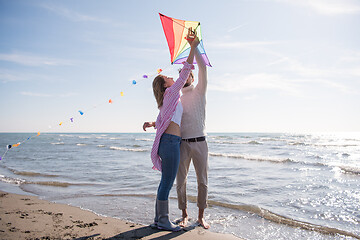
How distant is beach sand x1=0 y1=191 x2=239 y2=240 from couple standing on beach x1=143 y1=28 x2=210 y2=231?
187 millimetres

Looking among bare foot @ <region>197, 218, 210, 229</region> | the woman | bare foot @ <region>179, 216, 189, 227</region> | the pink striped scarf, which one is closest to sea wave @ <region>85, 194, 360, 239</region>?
bare foot @ <region>197, 218, 210, 229</region>

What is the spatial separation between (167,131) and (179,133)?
15 cm

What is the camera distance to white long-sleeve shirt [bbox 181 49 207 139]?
9.68ft

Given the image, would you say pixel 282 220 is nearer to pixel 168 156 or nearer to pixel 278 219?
pixel 278 219

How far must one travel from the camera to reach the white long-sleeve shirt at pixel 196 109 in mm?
2949

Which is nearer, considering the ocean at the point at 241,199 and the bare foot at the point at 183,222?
the bare foot at the point at 183,222

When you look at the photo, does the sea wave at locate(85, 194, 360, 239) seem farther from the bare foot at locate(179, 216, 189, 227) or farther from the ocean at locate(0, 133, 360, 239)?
the bare foot at locate(179, 216, 189, 227)

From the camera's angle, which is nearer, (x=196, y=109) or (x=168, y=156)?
(x=168, y=156)

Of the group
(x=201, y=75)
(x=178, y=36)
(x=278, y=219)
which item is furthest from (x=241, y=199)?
(x=178, y=36)

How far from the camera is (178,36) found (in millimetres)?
3328

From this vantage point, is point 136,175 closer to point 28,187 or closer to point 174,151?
point 28,187

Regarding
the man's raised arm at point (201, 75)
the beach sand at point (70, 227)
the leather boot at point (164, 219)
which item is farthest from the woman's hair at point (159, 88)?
the beach sand at point (70, 227)

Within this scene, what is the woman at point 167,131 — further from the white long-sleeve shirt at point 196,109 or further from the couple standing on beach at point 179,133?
the white long-sleeve shirt at point 196,109

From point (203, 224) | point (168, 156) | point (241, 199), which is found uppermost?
point (168, 156)
